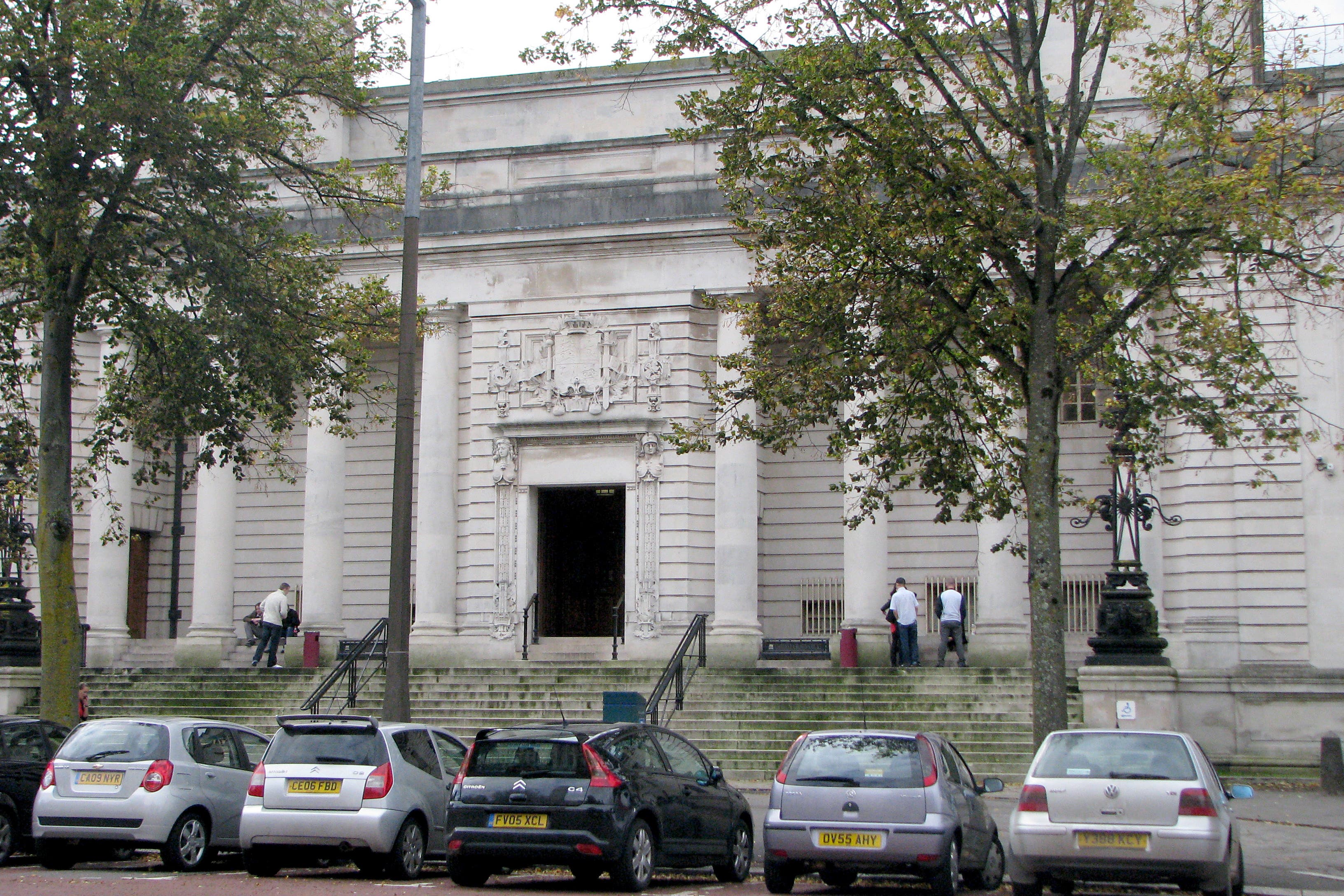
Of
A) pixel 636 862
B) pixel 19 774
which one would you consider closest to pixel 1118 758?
pixel 636 862

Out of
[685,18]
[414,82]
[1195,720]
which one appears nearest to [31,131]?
[414,82]

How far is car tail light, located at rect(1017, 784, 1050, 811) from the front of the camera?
1179 cm

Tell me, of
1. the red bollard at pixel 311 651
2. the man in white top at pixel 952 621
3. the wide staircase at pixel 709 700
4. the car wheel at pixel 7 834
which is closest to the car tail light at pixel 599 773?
the car wheel at pixel 7 834

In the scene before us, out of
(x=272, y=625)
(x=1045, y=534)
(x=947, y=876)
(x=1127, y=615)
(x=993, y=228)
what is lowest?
(x=947, y=876)

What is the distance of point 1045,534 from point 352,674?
48.3 feet

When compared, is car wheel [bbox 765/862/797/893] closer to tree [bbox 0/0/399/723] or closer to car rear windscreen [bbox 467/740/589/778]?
car rear windscreen [bbox 467/740/589/778]

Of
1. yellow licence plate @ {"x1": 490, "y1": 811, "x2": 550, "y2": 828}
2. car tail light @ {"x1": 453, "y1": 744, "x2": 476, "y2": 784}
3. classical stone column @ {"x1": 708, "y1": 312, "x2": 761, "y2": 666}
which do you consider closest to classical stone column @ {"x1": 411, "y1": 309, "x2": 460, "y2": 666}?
classical stone column @ {"x1": 708, "y1": 312, "x2": 761, "y2": 666}

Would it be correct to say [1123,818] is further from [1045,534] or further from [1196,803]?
[1045,534]

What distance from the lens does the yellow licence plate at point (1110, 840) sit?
1144cm

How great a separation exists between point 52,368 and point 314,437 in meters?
11.9

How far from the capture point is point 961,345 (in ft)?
54.6

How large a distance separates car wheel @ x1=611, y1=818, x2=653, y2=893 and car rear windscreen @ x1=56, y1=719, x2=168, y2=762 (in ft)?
15.6

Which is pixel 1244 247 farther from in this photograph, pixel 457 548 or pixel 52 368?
pixel 457 548

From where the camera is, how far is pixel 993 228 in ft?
51.5
